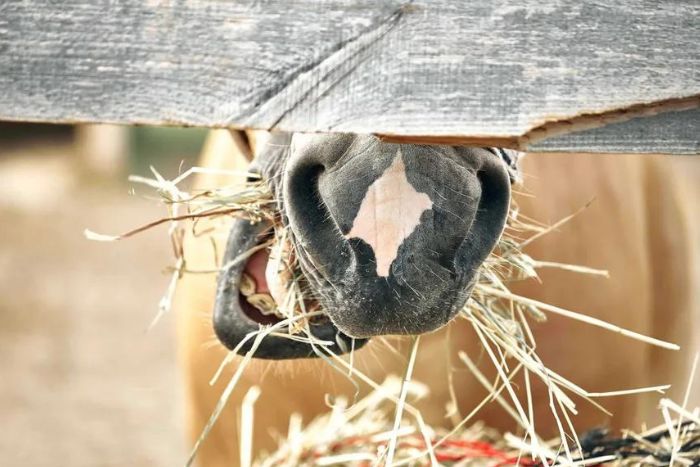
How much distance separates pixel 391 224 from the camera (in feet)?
3.10

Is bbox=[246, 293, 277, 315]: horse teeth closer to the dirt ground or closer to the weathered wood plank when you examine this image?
the weathered wood plank

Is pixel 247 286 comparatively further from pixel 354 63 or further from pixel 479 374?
pixel 354 63

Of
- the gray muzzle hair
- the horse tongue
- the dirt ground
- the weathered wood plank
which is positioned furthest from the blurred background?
the weathered wood plank

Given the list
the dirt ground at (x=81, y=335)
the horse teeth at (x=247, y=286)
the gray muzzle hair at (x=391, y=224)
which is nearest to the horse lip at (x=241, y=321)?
the horse teeth at (x=247, y=286)

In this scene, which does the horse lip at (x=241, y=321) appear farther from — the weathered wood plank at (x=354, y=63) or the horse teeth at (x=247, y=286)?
the weathered wood plank at (x=354, y=63)

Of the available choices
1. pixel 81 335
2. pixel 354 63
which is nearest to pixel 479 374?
pixel 354 63

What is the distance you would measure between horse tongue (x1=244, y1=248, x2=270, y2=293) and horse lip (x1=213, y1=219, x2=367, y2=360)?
25 mm

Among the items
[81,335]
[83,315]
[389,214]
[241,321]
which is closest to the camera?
[389,214]

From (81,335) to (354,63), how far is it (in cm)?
433

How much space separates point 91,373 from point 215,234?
3060 mm

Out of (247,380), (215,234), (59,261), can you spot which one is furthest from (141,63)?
(59,261)

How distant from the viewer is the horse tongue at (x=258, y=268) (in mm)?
1331

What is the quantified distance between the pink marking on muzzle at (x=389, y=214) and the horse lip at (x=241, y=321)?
30 centimetres

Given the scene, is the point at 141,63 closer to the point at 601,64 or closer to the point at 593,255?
the point at 601,64
